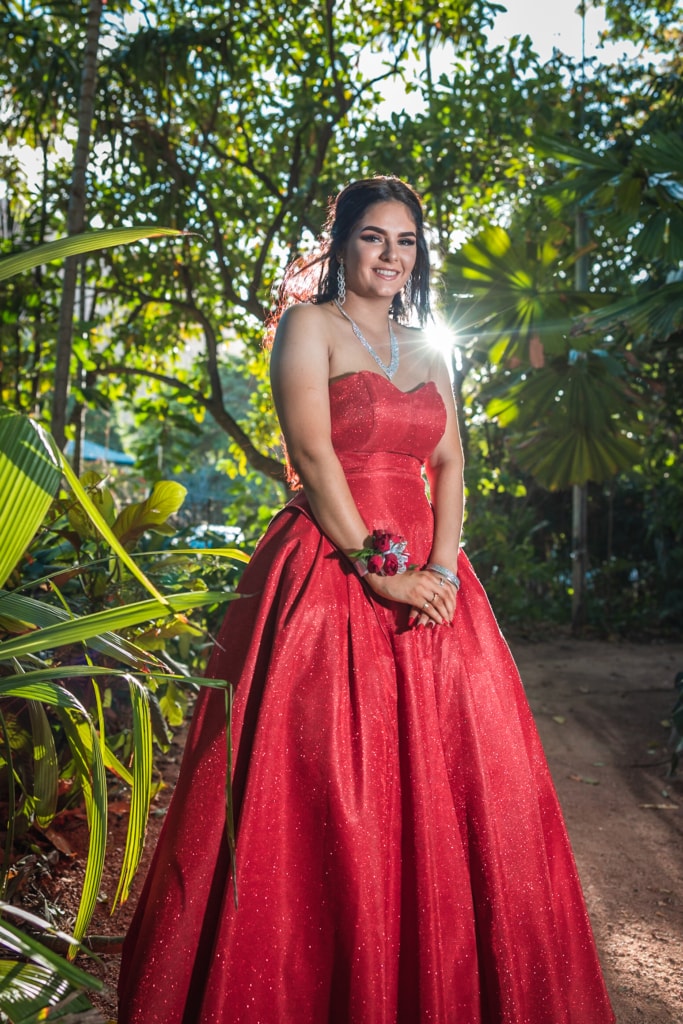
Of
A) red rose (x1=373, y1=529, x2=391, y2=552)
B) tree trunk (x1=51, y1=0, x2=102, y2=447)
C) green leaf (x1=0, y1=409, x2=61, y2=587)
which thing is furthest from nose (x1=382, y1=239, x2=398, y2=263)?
tree trunk (x1=51, y1=0, x2=102, y2=447)

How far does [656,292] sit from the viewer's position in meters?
4.07

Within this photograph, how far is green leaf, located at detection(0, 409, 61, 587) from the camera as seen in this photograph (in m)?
1.04

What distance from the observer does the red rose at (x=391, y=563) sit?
175 centimetres

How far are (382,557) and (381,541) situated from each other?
0.11ft

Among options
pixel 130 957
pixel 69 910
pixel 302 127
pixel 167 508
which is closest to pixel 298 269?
pixel 167 508

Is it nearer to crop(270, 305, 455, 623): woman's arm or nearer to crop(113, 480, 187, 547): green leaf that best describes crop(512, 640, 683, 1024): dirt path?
crop(270, 305, 455, 623): woman's arm

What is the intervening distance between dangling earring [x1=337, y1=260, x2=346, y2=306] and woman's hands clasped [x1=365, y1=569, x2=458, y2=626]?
673mm

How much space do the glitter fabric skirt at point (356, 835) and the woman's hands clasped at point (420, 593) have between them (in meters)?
0.03

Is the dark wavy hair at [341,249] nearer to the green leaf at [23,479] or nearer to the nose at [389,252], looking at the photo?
the nose at [389,252]

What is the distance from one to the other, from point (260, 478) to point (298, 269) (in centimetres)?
462

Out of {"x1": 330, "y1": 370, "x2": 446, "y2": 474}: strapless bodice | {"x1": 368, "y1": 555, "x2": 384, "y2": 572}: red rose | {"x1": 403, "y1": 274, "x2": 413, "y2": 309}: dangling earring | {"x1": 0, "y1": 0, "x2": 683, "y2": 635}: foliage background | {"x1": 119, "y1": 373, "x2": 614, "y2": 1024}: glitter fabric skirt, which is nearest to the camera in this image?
{"x1": 119, "y1": 373, "x2": 614, "y2": 1024}: glitter fabric skirt

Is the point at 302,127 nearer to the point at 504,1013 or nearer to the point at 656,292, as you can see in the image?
the point at 656,292

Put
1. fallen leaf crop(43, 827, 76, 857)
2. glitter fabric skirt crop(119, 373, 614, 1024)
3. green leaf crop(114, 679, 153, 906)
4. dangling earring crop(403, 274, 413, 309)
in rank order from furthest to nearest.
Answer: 1. fallen leaf crop(43, 827, 76, 857)
2. dangling earring crop(403, 274, 413, 309)
3. glitter fabric skirt crop(119, 373, 614, 1024)
4. green leaf crop(114, 679, 153, 906)

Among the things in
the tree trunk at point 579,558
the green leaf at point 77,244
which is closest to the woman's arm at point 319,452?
the green leaf at point 77,244
